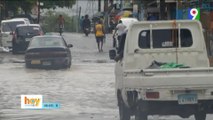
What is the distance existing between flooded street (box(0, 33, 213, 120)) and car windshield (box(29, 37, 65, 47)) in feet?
3.63

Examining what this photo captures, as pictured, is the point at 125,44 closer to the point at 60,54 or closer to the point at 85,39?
the point at 60,54

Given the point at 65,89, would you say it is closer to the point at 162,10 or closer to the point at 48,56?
the point at 48,56

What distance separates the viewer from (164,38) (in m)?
14.8

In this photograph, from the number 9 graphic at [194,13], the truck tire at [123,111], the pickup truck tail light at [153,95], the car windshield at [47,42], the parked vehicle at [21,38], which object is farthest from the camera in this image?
the parked vehicle at [21,38]

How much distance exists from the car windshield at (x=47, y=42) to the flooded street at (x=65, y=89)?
1.11 metres

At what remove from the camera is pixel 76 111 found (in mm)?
16688

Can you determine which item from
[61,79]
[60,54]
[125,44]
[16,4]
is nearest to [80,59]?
[60,54]

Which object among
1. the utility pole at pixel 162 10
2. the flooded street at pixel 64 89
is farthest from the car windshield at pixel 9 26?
the utility pole at pixel 162 10

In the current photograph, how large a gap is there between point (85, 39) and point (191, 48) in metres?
38.6

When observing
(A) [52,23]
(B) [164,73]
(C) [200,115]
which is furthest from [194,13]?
(A) [52,23]

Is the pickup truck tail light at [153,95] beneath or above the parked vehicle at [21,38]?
above

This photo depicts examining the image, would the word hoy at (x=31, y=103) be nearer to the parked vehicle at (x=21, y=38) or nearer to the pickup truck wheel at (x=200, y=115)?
the pickup truck wheel at (x=200, y=115)

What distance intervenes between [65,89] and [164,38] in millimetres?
7560

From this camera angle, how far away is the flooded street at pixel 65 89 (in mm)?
16031
